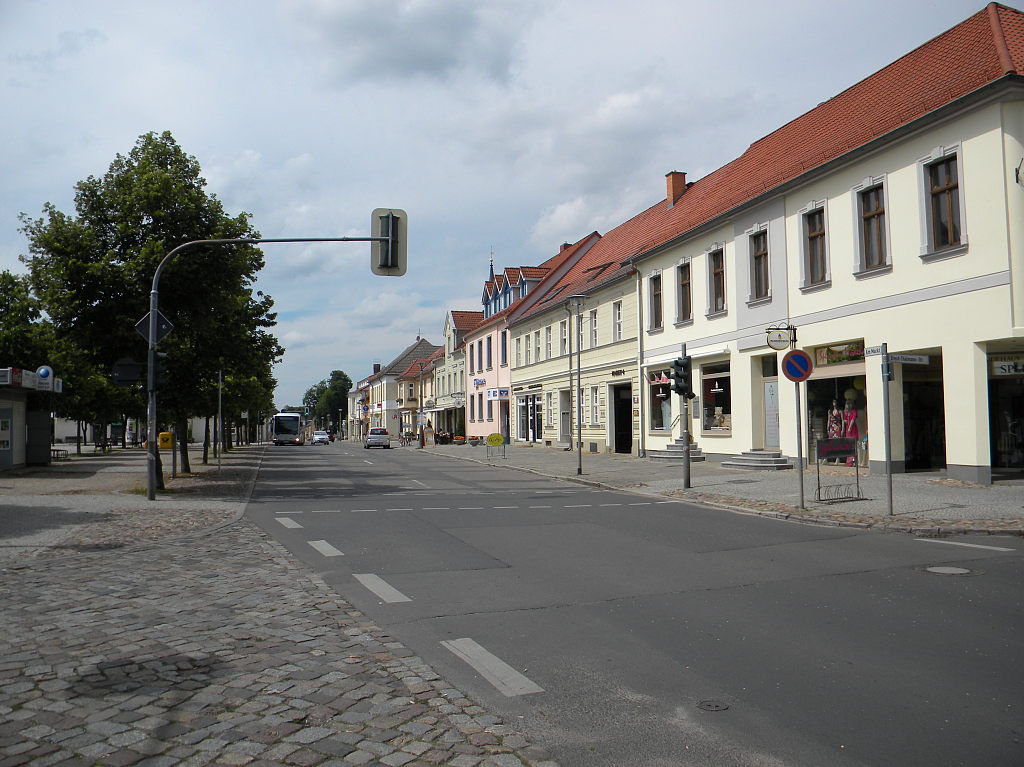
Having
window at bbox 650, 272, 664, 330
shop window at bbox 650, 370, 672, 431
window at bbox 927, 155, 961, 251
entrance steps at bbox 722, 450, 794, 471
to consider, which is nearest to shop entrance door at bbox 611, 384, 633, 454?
shop window at bbox 650, 370, 672, 431

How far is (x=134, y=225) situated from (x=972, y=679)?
18.9 meters

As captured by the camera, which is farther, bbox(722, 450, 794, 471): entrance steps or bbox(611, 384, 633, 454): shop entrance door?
bbox(611, 384, 633, 454): shop entrance door

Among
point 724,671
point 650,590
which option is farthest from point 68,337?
point 724,671

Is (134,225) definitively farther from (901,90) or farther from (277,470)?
(901,90)

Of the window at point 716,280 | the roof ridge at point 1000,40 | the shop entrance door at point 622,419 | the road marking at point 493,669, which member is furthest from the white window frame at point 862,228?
the road marking at point 493,669

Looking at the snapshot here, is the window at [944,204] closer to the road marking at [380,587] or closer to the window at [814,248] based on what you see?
the window at [814,248]

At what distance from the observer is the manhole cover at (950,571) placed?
8242mm

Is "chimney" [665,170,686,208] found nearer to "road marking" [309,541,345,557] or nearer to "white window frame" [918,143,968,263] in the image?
"white window frame" [918,143,968,263]

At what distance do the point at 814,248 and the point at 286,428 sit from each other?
61.5 m

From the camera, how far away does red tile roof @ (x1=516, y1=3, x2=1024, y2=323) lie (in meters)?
17.4

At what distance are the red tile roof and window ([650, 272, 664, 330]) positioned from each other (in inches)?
49.6

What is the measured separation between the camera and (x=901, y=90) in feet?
65.7

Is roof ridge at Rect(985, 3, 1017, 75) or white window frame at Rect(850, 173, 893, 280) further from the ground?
roof ridge at Rect(985, 3, 1017, 75)

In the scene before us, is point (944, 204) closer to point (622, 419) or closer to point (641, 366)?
point (641, 366)
